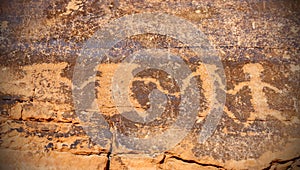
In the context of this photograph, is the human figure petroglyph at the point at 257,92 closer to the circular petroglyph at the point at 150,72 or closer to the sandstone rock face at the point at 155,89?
the sandstone rock face at the point at 155,89

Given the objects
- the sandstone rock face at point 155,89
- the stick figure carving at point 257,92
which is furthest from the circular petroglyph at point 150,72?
the stick figure carving at point 257,92

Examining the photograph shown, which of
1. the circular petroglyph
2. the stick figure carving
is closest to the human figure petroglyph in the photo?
the stick figure carving

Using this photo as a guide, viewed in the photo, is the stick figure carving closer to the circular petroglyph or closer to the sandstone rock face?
the sandstone rock face

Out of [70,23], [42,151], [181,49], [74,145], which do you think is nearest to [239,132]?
[181,49]

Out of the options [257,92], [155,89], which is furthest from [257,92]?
[155,89]

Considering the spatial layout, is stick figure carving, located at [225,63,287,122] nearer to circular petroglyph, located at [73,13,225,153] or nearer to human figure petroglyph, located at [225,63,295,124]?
human figure petroglyph, located at [225,63,295,124]
